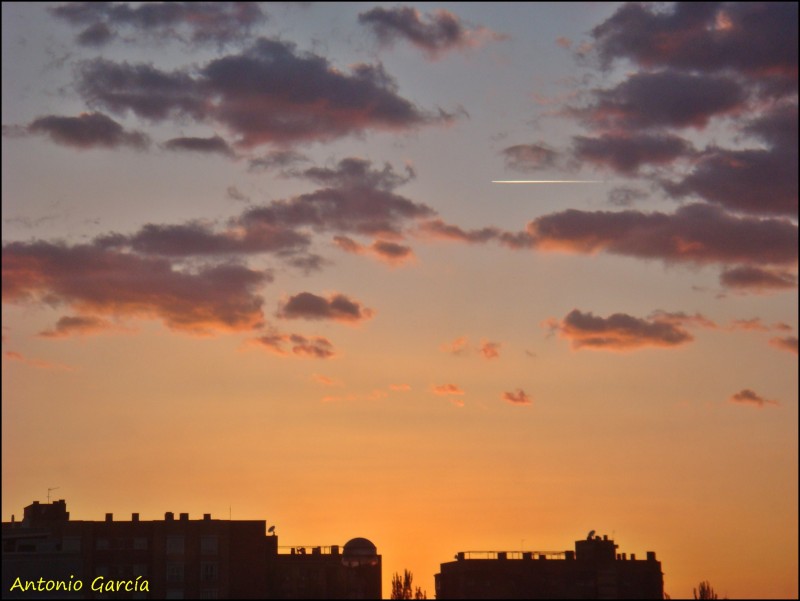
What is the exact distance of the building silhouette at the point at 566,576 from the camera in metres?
163

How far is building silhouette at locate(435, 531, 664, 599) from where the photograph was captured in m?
163

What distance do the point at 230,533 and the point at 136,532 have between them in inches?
438

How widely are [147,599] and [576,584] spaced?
48.8 metres

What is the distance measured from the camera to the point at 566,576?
16525cm

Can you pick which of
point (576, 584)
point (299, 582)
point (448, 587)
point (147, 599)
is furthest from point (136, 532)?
point (576, 584)

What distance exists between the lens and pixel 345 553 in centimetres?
15862

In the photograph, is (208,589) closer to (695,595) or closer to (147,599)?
(147,599)

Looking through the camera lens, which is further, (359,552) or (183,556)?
(183,556)

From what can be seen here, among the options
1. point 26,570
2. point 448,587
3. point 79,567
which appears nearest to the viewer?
point 26,570

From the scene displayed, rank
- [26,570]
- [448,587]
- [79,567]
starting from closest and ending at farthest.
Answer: [26,570] → [79,567] → [448,587]

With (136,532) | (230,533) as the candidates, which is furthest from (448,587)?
(136,532)

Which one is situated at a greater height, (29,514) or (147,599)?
(29,514)

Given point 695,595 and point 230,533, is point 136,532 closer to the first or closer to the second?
point 230,533

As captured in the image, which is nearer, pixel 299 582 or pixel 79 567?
pixel 79 567
